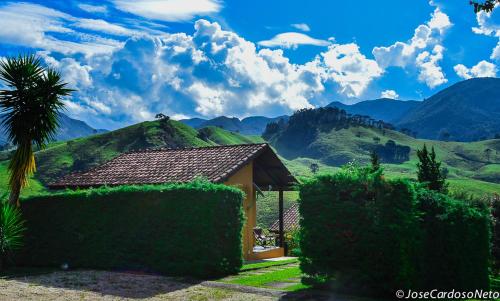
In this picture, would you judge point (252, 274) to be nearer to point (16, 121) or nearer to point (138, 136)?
point (16, 121)

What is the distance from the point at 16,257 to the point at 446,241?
53.4ft

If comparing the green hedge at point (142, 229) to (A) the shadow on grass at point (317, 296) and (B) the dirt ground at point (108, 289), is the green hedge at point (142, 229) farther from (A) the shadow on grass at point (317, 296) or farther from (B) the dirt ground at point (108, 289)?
(A) the shadow on grass at point (317, 296)

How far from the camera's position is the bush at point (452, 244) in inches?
575

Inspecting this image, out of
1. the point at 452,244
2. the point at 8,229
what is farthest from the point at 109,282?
the point at 452,244

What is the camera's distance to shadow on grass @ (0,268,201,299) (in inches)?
540

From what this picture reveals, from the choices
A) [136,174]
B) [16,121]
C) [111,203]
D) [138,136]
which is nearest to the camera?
[111,203]

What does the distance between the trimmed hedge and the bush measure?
0.10ft

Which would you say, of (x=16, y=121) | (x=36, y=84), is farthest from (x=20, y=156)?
(x=36, y=84)

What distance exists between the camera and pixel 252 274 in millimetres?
17359

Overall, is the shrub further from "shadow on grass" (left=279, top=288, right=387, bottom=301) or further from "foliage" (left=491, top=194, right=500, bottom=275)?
"foliage" (left=491, top=194, right=500, bottom=275)

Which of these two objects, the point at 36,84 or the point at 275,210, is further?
the point at 275,210

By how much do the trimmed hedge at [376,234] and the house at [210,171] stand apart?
6953 mm

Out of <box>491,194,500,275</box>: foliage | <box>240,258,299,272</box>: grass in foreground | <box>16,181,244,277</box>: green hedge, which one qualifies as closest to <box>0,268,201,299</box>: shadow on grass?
<box>16,181,244,277</box>: green hedge

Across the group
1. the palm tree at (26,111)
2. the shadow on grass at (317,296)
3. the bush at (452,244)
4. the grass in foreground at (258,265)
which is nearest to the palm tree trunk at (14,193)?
the palm tree at (26,111)
